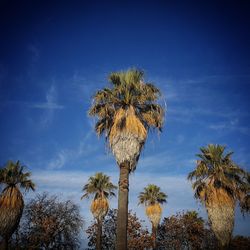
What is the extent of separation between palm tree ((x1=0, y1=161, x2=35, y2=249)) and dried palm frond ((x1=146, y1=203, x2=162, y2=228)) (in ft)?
63.2

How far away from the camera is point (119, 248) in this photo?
13727 millimetres

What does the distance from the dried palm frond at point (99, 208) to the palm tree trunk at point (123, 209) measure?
25.1m

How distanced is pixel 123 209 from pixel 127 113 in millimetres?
5564

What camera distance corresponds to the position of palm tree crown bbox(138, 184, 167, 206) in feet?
155

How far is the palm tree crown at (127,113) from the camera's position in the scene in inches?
667

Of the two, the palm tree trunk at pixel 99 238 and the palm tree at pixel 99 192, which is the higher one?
the palm tree at pixel 99 192

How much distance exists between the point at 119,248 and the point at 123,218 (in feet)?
4.29

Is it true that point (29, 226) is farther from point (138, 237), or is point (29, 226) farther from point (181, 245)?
point (181, 245)

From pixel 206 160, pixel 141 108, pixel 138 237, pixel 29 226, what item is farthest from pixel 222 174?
pixel 29 226

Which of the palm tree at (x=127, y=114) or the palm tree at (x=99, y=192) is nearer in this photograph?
the palm tree at (x=127, y=114)

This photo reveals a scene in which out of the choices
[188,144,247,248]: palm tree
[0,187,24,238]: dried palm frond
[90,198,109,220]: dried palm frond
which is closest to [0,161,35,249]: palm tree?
[0,187,24,238]: dried palm frond

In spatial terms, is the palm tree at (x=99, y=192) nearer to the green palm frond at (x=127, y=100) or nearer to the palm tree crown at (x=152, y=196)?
the palm tree crown at (x=152, y=196)

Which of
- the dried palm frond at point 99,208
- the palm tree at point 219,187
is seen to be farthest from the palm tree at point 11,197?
the palm tree at point 219,187

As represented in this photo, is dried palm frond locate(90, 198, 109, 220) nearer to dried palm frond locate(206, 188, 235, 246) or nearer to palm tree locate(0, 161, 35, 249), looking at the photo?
palm tree locate(0, 161, 35, 249)
